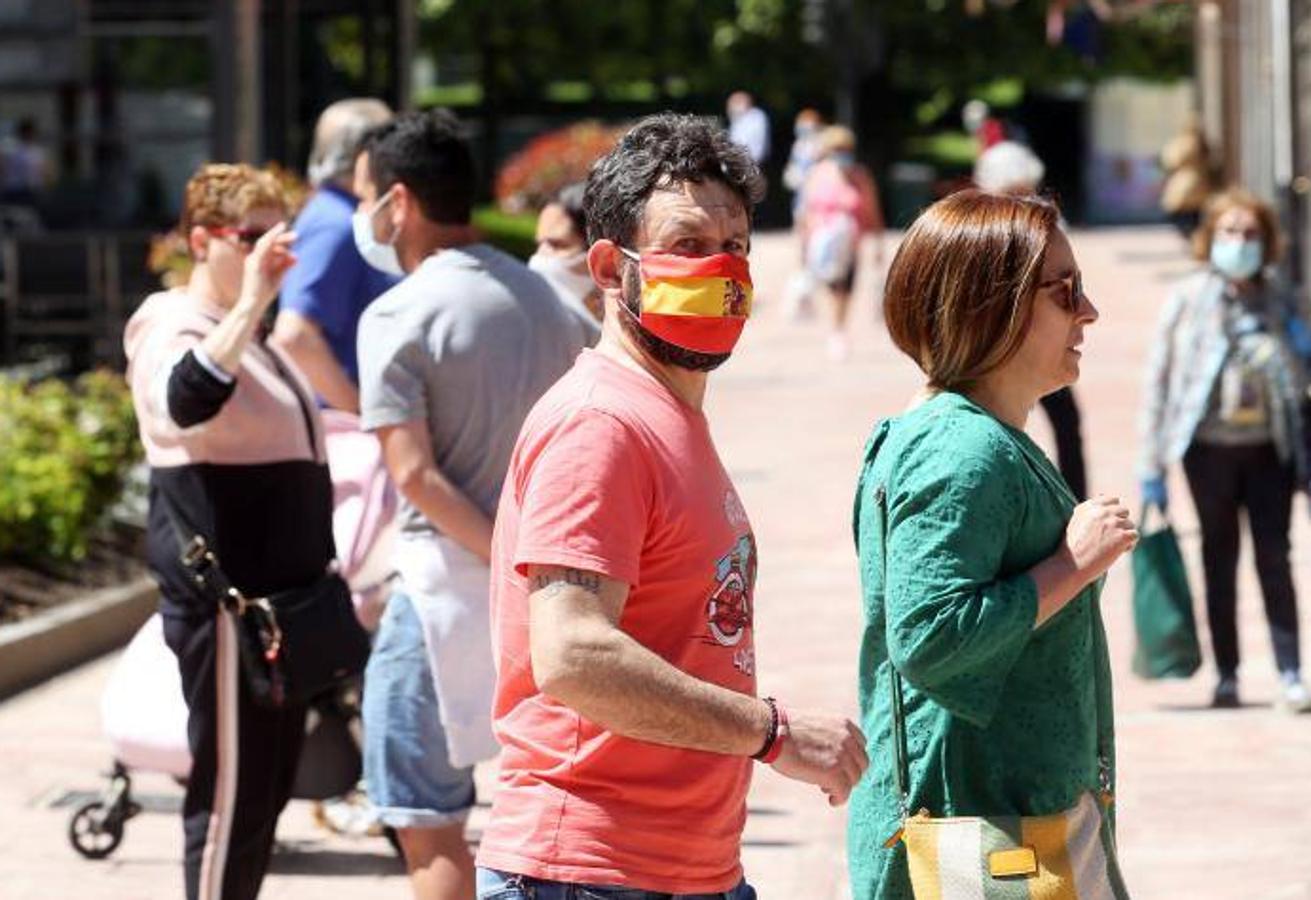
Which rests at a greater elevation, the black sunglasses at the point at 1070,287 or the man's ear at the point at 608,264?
the man's ear at the point at 608,264

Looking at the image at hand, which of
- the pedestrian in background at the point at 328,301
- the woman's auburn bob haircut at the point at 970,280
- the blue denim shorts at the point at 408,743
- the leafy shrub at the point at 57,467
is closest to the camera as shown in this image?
the woman's auburn bob haircut at the point at 970,280

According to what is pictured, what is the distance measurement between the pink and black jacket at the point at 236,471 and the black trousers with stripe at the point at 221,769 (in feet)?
0.26

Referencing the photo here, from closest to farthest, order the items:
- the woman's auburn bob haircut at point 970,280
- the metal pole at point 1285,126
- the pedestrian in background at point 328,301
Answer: the woman's auburn bob haircut at point 970,280 → the pedestrian in background at point 328,301 → the metal pole at point 1285,126

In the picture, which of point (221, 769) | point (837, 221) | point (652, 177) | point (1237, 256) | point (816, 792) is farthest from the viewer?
point (837, 221)

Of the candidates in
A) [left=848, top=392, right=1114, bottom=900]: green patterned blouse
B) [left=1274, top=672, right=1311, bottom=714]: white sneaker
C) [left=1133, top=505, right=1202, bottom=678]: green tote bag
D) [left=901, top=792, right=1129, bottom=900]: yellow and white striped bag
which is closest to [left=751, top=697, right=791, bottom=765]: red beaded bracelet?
[left=848, top=392, right=1114, bottom=900]: green patterned blouse

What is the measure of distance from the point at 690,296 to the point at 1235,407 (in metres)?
5.81

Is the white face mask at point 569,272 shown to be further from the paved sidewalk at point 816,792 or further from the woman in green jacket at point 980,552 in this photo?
the woman in green jacket at point 980,552

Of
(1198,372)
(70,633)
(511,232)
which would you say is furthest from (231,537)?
(511,232)

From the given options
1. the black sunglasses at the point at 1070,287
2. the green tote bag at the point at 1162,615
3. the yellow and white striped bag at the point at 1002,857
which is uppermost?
the black sunglasses at the point at 1070,287

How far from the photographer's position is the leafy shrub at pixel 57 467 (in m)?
11.0

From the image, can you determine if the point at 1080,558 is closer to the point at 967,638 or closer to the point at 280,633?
the point at 967,638

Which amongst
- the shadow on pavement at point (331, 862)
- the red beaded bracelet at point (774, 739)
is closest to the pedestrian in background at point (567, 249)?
the shadow on pavement at point (331, 862)

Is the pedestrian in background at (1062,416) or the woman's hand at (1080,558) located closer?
the woman's hand at (1080,558)

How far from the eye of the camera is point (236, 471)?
5.93m
